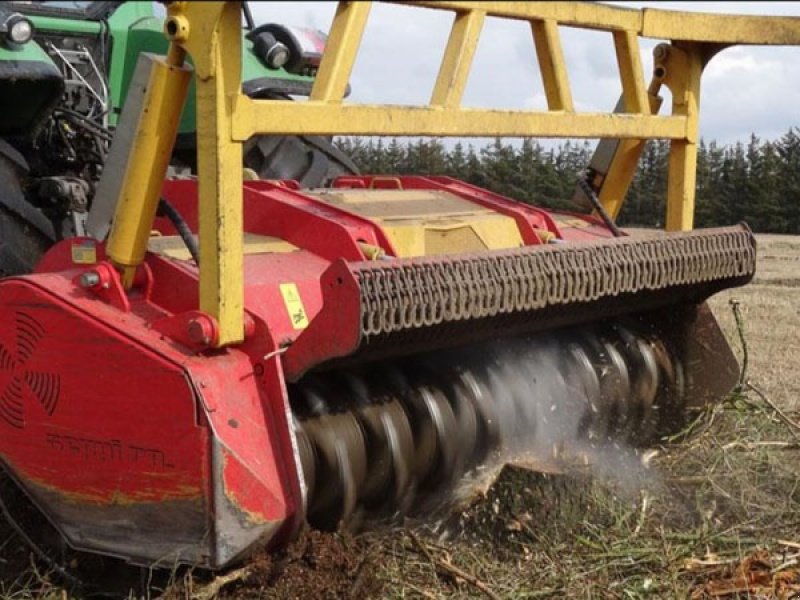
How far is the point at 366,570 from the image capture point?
8.73 ft

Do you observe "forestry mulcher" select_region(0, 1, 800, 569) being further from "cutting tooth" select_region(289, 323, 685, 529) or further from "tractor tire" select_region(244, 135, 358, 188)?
"tractor tire" select_region(244, 135, 358, 188)

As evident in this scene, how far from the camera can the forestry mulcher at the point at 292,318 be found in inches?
99.5

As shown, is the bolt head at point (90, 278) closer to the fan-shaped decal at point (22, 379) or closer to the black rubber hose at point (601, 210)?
the fan-shaped decal at point (22, 379)

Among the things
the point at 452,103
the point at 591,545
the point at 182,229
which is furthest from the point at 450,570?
the point at 452,103

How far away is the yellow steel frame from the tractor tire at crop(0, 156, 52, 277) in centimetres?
105

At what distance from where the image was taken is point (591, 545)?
3043 millimetres

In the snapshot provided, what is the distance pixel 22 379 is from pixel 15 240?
698mm

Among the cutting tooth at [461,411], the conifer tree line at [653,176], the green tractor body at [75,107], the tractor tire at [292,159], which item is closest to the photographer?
the cutting tooth at [461,411]

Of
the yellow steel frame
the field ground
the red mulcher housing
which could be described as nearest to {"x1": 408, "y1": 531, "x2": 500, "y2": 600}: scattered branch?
the field ground

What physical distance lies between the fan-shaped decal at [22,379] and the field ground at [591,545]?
1.36ft

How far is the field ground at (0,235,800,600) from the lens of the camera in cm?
264

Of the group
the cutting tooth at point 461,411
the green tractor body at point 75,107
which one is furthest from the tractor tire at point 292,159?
the cutting tooth at point 461,411

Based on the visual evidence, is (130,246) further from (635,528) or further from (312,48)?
(312,48)

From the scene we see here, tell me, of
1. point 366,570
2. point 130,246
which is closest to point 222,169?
point 130,246
